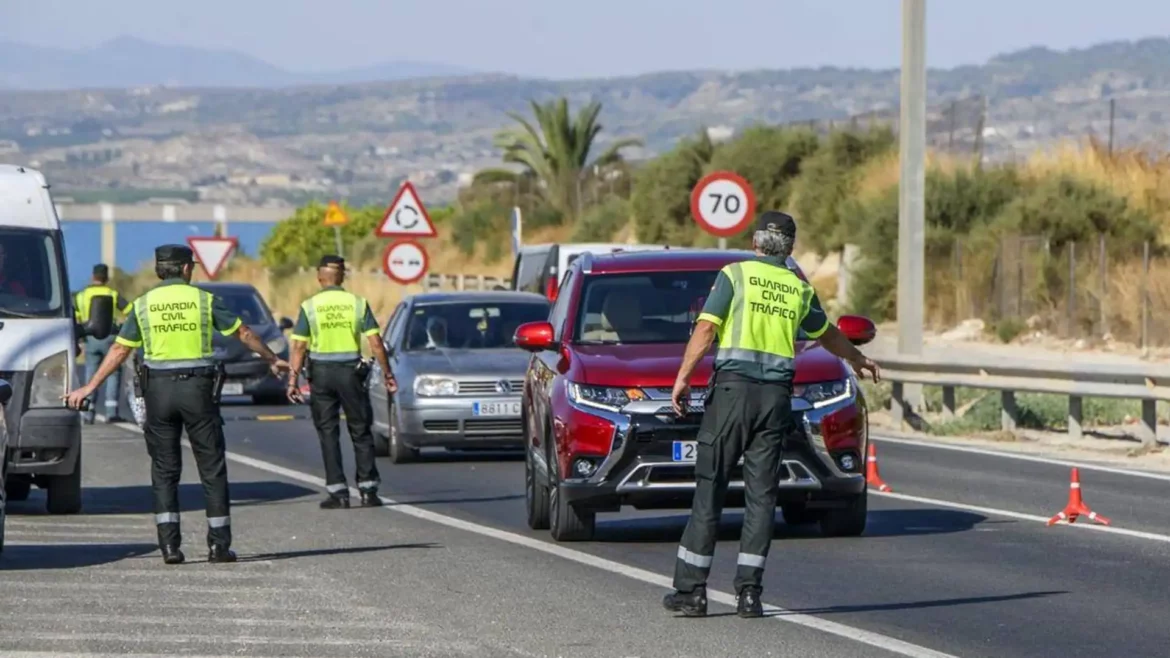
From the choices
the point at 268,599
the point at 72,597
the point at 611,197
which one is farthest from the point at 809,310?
the point at 611,197

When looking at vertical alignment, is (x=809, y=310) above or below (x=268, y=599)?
above

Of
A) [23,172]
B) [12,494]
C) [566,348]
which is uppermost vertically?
[23,172]

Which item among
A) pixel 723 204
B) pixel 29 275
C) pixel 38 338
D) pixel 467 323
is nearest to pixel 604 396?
pixel 38 338

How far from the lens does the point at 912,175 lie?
86.6ft

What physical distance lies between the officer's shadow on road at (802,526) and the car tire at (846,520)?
0.09 meters

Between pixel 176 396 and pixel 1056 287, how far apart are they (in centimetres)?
2571

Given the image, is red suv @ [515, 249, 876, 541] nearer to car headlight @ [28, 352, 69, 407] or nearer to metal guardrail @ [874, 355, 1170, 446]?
car headlight @ [28, 352, 69, 407]

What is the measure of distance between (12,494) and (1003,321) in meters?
21.5

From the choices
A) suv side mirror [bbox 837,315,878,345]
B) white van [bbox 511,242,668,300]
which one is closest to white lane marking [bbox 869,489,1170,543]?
suv side mirror [bbox 837,315,878,345]

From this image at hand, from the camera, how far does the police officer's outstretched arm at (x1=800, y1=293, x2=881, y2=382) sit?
10984mm

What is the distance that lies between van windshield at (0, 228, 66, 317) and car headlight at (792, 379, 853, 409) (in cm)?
553

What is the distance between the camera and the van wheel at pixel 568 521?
45.0 ft

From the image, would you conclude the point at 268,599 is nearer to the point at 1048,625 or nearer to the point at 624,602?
the point at 624,602

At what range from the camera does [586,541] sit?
1404 centimetres
